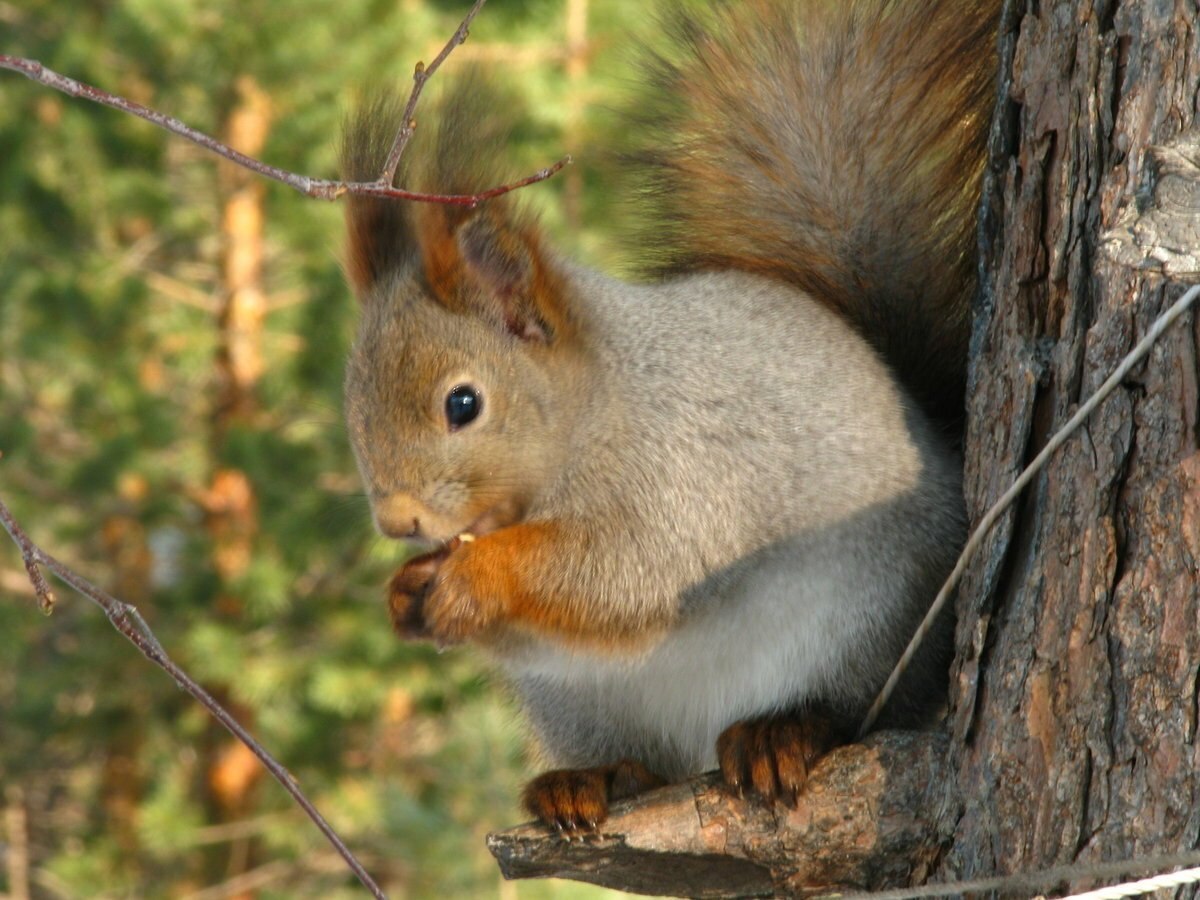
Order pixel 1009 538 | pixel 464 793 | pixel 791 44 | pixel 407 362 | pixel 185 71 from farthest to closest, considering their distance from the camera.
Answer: pixel 185 71 < pixel 464 793 < pixel 791 44 < pixel 407 362 < pixel 1009 538

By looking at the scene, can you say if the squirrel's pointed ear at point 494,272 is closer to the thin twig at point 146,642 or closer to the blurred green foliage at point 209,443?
the thin twig at point 146,642

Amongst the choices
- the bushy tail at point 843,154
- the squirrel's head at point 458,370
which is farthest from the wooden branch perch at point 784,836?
the bushy tail at point 843,154

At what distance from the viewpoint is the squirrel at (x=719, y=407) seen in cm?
129

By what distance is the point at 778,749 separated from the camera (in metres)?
1.24

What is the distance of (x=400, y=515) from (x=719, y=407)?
0.32m

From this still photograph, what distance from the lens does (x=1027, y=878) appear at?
1.01 meters

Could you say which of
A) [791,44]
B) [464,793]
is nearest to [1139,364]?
[791,44]

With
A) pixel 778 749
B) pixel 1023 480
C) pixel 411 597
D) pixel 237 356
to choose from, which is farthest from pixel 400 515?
pixel 237 356

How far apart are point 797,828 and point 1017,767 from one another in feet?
0.76

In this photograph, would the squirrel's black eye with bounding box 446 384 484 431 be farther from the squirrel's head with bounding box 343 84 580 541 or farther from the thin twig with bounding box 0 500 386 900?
the thin twig with bounding box 0 500 386 900

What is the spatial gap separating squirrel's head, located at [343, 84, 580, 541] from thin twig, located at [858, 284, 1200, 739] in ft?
1.20

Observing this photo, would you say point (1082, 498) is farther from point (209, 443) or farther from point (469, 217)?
point (209, 443)

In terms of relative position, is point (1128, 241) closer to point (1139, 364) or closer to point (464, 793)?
point (1139, 364)

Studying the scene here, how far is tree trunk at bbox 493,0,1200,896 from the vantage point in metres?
0.96
